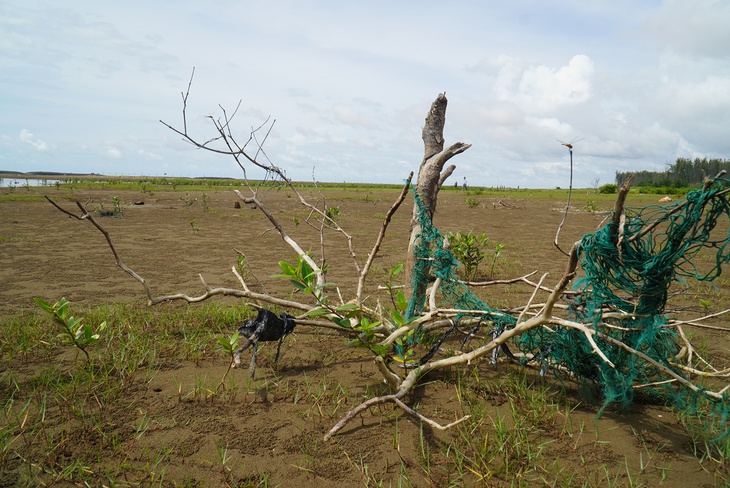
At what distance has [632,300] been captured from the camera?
271 centimetres

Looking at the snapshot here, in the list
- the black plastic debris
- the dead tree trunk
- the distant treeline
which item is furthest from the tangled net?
the distant treeline

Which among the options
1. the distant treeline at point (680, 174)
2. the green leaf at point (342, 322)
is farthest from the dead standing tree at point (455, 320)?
the distant treeline at point (680, 174)

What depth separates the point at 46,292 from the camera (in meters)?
5.49

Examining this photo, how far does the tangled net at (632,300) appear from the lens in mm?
2209

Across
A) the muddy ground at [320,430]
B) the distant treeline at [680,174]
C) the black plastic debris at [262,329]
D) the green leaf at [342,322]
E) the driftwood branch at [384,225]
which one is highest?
the distant treeline at [680,174]

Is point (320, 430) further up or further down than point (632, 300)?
further down

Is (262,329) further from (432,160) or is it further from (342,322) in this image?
(432,160)

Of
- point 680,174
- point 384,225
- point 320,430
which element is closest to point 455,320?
point 384,225

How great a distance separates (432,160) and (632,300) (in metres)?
1.80

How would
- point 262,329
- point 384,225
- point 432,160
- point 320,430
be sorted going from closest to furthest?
1. point 320,430
2. point 262,329
3. point 384,225
4. point 432,160

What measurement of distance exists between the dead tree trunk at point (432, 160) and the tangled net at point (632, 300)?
0.53 metres

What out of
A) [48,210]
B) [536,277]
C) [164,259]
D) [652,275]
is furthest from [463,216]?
[652,275]

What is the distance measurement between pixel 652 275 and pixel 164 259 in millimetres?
7151

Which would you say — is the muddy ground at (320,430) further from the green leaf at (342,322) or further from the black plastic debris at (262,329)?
the green leaf at (342,322)
